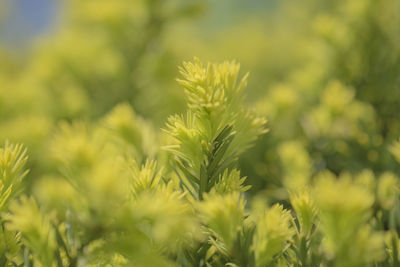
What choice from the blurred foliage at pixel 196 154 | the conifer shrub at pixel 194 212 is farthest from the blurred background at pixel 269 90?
the conifer shrub at pixel 194 212

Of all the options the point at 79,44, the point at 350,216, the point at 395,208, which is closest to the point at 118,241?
the point at 350,216

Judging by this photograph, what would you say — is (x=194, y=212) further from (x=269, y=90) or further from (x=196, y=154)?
(x=269, y=90)

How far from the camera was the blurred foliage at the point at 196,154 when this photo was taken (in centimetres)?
26

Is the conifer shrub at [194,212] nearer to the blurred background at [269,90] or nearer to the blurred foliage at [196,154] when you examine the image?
the blurred foliage at [196,154]

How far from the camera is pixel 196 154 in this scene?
324 mm

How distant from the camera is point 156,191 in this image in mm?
289

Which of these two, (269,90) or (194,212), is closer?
(194,212)

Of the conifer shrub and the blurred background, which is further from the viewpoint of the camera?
the blurred background

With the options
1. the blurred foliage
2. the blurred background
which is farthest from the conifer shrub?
the blurred background

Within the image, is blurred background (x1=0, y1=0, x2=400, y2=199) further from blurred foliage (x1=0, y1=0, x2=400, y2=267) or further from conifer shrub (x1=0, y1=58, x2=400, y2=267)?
conifer shrub (x1=0, y1=58, x2=400, y2=267)

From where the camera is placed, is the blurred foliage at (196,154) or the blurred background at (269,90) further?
the blurred background at (269,90)

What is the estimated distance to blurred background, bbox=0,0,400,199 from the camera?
64 cm

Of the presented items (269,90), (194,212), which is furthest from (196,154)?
(269,90)

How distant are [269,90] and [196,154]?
0.68m
